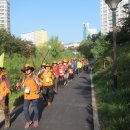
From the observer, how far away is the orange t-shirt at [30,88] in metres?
10.8

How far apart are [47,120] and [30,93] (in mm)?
1381

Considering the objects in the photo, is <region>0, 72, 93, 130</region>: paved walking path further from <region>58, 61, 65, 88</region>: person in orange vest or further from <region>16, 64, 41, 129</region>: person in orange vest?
<region>58, 61, 65, 88</region>: person in orange vest

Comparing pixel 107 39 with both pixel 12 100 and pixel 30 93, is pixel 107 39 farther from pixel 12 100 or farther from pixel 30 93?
pixel 30 93

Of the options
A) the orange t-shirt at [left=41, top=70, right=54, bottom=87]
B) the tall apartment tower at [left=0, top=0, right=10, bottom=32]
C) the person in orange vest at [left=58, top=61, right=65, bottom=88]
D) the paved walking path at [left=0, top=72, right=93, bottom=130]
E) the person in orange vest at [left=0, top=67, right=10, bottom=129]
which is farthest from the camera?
the tall apartment tower at [left=0, top=0, right=10, bottom=32]

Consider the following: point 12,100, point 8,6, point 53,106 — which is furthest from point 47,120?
point 8,6

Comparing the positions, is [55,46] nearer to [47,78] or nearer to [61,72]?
[61,72]

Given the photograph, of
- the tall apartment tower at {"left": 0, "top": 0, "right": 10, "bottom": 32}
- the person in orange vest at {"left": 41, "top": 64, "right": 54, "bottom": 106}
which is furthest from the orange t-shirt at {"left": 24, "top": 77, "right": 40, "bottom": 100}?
the tall apartment tower at {"left": 0, "top": 0, "right": 10, "bottom": 32}

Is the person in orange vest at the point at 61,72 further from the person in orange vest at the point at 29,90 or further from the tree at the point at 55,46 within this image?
the tree at the point at 55,46

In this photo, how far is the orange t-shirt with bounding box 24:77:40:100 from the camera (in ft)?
35.4

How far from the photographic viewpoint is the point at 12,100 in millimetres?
16250

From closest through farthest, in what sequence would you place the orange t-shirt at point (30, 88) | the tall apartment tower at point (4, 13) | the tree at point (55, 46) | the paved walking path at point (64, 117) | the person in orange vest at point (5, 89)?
the person in orange vest at point (5, 89), the paved walking path at point (64, 117), the orange t-shirt at point (30, 88), the tree at point (55, 46), the tall apartment tower at point (4, 13)

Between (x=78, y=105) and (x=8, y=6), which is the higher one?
(x=8, y=6)

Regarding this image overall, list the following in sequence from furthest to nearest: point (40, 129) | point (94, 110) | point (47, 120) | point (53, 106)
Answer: point (53, 106) → point (94, 110) → point (47, 120) → point (40, 129)

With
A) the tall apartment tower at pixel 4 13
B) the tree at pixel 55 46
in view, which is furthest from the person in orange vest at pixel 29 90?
the tall apartment tower at pixel 4 13
